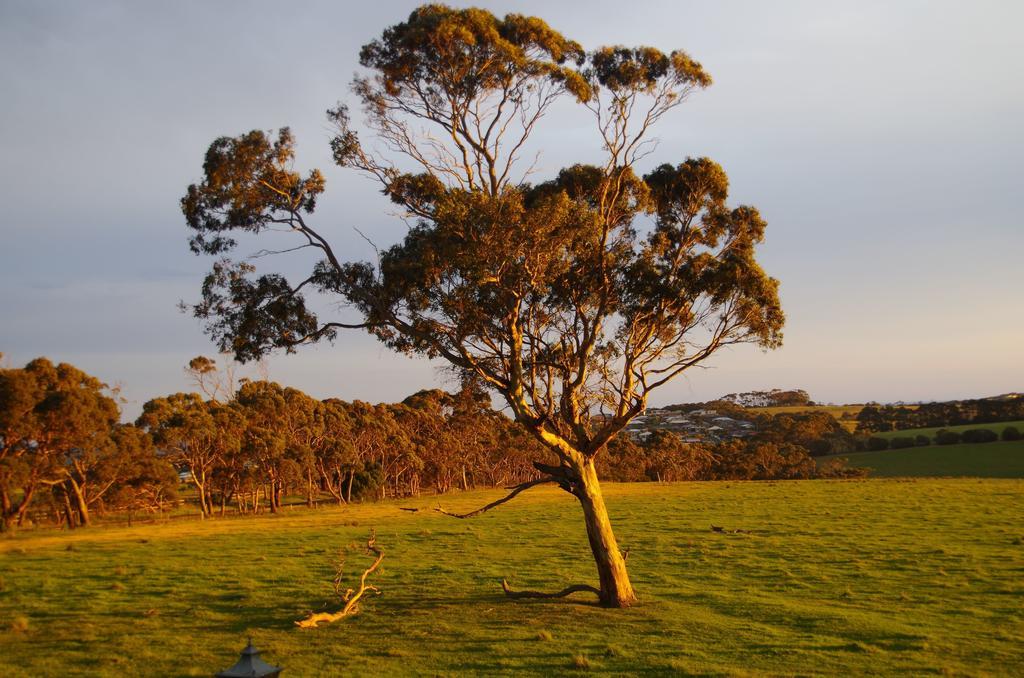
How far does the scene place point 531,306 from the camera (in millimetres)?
17594

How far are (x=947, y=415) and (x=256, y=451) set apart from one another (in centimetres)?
12257

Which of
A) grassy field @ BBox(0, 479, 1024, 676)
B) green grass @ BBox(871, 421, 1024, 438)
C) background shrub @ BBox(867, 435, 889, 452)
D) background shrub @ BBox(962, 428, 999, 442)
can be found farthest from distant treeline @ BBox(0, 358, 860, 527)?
green grass @ BBox(871, 421, 1024, 438)

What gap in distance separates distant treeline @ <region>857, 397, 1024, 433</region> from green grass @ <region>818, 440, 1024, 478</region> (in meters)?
25.1

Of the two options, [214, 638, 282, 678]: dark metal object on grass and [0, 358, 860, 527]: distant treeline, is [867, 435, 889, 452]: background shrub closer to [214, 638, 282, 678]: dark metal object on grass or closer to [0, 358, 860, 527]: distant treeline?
[0, 358, 860, 527]: distant treeline

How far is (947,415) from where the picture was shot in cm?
12862

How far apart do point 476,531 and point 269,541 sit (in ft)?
33.2

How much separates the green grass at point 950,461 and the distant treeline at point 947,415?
25.1 metres

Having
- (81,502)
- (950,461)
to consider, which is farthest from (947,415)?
(81,502)

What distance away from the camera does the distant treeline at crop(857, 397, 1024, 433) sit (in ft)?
400

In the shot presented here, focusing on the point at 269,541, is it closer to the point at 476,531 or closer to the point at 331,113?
the point at 476,531

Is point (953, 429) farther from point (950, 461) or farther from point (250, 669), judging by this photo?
point (250, 669)

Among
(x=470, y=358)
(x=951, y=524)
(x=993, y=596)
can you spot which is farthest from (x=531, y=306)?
(x=951, y=524)

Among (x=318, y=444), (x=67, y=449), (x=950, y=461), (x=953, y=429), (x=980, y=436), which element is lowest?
(x=950, y=461)

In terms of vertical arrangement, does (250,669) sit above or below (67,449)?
below
